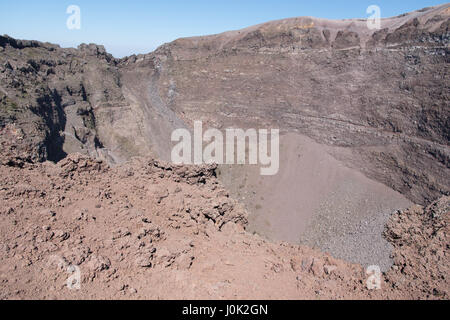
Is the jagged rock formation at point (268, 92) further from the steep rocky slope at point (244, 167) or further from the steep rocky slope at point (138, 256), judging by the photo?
the steep rocky slope at point (138, 256)

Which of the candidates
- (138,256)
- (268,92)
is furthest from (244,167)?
(138,256)

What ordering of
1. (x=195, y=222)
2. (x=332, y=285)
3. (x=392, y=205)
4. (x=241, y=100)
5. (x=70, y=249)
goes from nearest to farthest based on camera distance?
1. (x=70, y=249)
2. (x=332, y=285)
3. (x=195, y=222)
4. (x=392, y=205)
5. (x=241, y=100)

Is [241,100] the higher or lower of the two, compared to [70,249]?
higher

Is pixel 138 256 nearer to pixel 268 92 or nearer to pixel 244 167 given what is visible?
pixel 244 167

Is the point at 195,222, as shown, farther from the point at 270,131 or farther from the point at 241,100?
the point at 241,100

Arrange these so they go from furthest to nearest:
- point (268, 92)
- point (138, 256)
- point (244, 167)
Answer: point (268, 92) < point (244, 167) < point (138, 256)

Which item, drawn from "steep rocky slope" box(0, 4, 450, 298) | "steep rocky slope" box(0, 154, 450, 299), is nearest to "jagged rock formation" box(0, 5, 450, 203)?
"steep rocky slope" box(0, 4, 450, 298)

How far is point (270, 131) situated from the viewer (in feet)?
108

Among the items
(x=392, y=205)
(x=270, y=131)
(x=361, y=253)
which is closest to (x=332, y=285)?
(x=361, y=253)

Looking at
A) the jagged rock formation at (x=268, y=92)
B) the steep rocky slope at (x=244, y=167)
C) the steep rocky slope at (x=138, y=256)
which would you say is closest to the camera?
the steep rocky slope at (x=138, y=256)

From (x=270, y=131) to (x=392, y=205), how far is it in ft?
45.9

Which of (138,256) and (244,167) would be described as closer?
(138,256)

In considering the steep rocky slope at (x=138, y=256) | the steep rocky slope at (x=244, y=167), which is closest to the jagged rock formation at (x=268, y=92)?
the steep rocky slope at (x=244, y=167)

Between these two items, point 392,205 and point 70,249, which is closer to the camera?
point 70,249
